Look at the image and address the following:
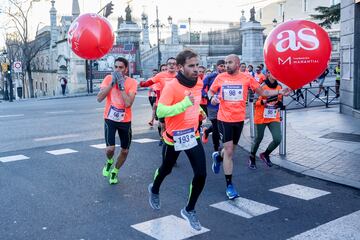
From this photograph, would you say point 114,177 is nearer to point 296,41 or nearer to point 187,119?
point 187,119

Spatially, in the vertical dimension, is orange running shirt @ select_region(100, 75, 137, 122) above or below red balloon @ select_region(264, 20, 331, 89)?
below

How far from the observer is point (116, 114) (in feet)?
21.7

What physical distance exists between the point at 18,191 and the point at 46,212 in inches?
49.7

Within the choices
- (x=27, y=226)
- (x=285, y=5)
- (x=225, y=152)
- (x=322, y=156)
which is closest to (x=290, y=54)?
(x=225, y=152)

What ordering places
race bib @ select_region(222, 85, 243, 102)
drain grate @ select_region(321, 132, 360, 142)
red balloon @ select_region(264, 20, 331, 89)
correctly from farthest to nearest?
drain grate @ select_region(321, 132, 360, 142) < race bib @ select_region(222, 85, 243, 102) < red balloon @ select_region(264, 20, 331, 89)

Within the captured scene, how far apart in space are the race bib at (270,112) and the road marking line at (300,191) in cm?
143

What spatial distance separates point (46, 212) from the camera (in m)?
5.57

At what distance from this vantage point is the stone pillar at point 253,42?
40281 millimetres

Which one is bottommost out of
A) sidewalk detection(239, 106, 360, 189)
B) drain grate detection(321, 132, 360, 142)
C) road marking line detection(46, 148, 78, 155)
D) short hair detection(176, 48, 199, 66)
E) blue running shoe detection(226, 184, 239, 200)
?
road marking line detection(46, 148, 78, 155)

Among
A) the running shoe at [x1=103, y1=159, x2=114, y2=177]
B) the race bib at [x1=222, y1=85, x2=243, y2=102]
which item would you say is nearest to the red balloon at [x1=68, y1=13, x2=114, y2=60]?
the running shoe at [x1=103, y1=159, x2=114, y2=177]

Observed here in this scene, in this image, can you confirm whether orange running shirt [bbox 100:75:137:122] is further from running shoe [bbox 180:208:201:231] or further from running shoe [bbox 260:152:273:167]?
running shoe [bbox 260:152:273:167]

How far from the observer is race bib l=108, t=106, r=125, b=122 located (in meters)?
6.62

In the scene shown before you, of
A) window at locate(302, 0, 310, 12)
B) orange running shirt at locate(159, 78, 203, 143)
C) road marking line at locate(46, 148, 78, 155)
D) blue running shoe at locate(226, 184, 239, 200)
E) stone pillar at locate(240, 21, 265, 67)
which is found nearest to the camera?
orange running shirt at locate(159, 78, 203, 143)

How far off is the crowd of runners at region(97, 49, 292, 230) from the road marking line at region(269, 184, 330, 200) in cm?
77
